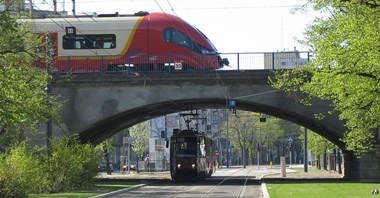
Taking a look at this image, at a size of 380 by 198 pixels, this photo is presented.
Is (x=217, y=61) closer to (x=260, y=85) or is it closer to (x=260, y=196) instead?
(x=260, y=85)

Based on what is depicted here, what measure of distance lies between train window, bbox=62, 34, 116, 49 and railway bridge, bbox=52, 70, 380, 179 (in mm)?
1796

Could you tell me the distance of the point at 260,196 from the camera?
28.6 meters

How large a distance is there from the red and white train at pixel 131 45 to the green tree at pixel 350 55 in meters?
15.5

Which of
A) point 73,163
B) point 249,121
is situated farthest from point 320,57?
point 249,121

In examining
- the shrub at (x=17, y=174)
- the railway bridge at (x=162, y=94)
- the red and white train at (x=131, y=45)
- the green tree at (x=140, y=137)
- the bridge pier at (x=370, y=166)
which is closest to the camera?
the shrub at (x=17, y=174)

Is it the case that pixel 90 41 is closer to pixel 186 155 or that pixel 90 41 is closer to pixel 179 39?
pixel 179 39

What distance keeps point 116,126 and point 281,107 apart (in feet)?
52.2

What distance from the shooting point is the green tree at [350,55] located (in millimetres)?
19500

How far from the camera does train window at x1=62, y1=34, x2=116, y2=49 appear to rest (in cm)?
4088

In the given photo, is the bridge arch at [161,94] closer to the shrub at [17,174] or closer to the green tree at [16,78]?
the green tree at [16,78]

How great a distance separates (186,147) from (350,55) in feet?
85.9

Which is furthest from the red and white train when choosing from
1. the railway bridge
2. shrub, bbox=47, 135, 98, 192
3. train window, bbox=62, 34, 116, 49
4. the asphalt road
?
shrub, bbox=47, 135, 98, 192

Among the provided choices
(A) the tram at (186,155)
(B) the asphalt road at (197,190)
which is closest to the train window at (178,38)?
(A) the tram at (186,155)

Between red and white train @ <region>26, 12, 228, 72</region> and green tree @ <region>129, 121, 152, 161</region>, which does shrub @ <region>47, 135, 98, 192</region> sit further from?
green tree @ <region>129, 121, 152, 161</region>
